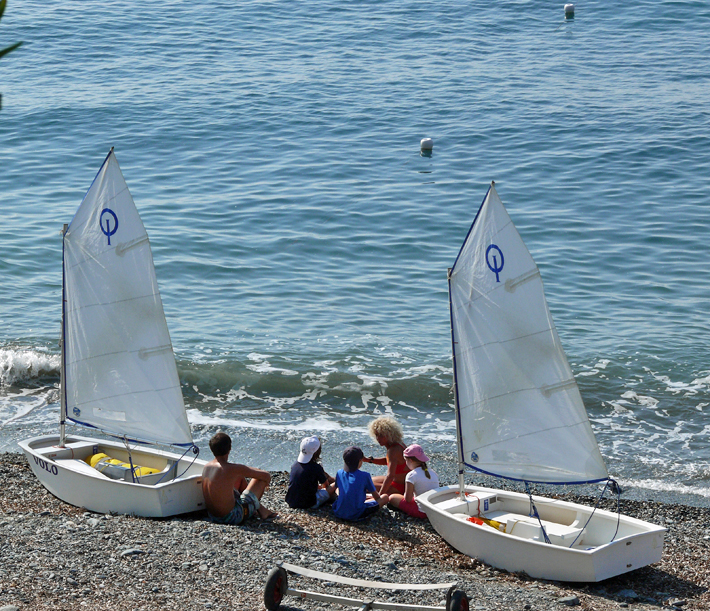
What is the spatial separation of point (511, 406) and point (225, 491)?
3.14 m

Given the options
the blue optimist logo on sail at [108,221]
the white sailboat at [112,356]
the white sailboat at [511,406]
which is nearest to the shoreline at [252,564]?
the white sailboat at [511,406]

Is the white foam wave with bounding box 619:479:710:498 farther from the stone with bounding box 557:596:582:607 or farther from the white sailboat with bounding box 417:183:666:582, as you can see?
the stone with bounding box 557:596:582:607

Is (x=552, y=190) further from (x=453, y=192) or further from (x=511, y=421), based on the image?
(x=511, y=421)

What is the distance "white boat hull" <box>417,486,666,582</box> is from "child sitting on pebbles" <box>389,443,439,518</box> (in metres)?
0.29

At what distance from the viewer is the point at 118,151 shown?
2805cm

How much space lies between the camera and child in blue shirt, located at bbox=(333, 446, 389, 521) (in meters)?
9.44

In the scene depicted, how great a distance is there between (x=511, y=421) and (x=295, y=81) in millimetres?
25939

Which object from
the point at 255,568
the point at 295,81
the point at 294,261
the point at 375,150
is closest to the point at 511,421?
the point at 255,568

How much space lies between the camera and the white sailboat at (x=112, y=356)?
970 centimetres

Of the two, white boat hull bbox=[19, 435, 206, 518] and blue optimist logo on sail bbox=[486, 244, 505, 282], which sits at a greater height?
blue optimist logo on sail bbox=[486, 244, 505, 282]

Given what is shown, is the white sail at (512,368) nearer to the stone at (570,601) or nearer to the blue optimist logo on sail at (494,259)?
the blue optimist logo on sail at (494,259)

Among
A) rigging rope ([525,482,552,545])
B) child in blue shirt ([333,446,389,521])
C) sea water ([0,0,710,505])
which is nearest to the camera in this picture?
rigging rope ([525,482,552,545])

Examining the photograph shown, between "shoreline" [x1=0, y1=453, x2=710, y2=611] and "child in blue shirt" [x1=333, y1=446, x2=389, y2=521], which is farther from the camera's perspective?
"child in blue shirt" [x1=333, y1=446, x2=389, y2=521]

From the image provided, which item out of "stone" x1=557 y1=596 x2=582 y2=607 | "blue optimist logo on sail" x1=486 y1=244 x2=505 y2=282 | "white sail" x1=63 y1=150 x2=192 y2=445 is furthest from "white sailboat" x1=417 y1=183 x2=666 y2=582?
"white sail" x1=63 y1=150 x2=192 y2=445
